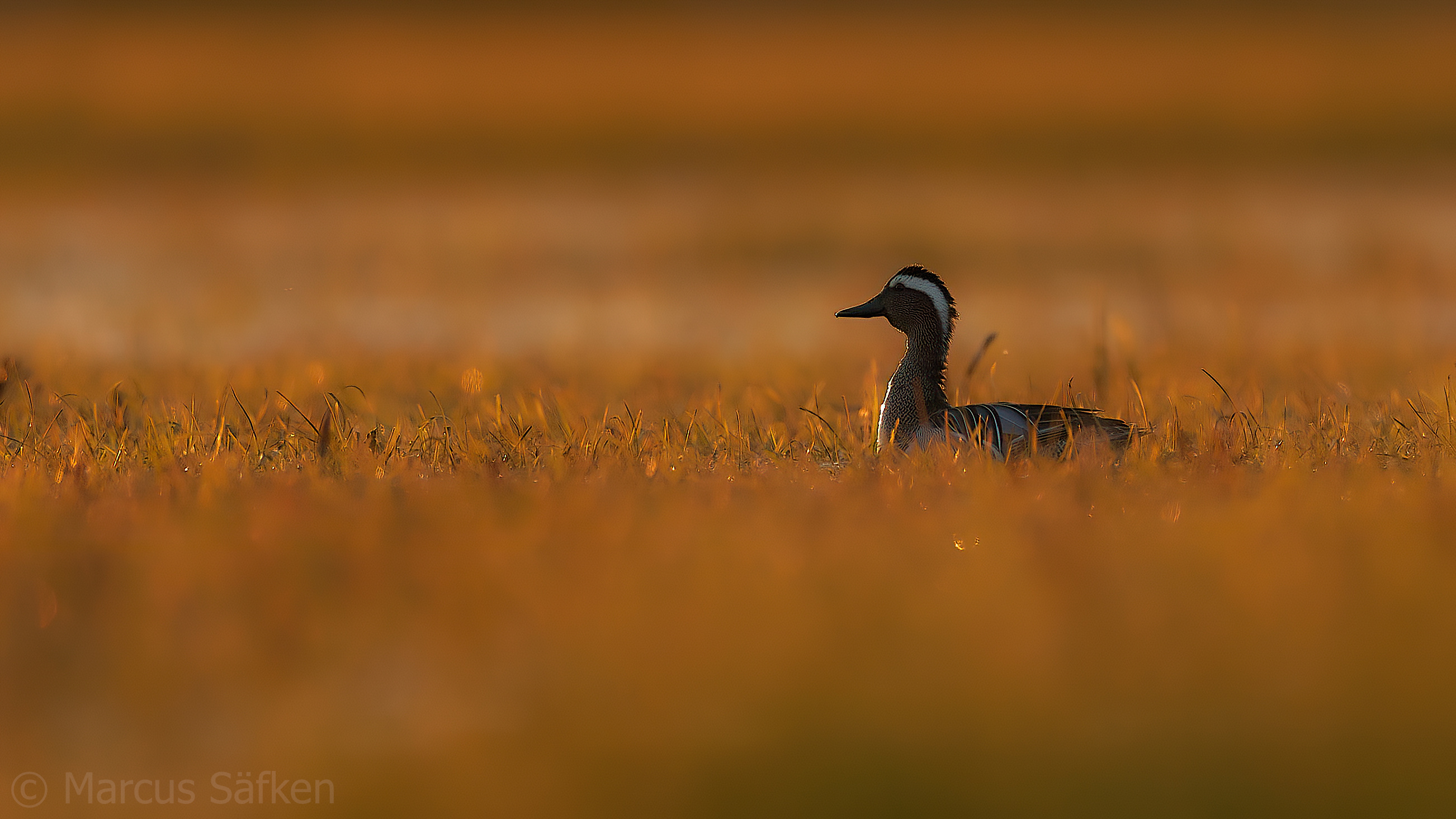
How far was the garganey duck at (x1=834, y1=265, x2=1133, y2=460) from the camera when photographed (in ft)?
22.2

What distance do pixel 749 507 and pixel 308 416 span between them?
3.44 meters

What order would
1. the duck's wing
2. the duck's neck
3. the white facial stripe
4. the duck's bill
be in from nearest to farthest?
the duck's wing < the duck's neck < the white facial stripe < the duck's bill

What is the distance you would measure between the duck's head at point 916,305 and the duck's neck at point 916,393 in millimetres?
35

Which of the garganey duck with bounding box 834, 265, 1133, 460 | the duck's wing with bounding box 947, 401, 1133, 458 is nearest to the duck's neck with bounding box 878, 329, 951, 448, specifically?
the garganey duck with bounding box 834, 265, 1133, 460

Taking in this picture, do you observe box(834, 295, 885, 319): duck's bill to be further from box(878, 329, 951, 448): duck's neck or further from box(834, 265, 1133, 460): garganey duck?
box(878, 329, 951, 448): duck's neck

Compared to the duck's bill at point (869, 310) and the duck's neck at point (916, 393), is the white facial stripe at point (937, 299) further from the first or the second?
the duck's bill at point (869, 310)

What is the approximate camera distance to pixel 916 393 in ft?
23.8

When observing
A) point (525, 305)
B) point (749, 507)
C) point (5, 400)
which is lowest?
point (749, 507)

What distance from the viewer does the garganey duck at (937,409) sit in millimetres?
6781

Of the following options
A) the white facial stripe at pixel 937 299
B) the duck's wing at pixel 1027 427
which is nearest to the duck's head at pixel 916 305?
the white facial stripe at pixel 937 299

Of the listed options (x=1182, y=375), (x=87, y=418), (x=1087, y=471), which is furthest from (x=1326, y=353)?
(x=87, y=418)

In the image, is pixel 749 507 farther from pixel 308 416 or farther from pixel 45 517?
pixel 308 416

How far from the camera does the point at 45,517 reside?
228 inches

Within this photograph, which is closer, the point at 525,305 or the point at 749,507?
the point at 749,507
